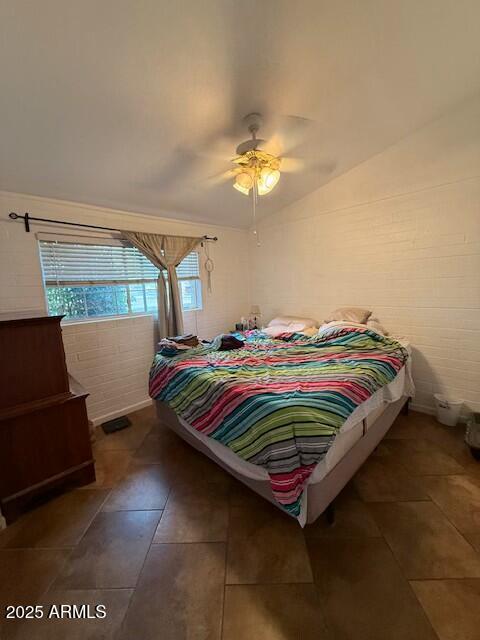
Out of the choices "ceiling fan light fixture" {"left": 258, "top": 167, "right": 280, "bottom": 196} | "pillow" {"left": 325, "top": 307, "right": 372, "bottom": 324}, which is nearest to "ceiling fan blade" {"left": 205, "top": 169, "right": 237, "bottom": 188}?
"ceiling fan light fixture" {"left": 258, "top": 167, "right": 280, "bottom": 196}

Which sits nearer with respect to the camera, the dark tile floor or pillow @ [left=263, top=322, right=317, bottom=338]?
the dark tile floor

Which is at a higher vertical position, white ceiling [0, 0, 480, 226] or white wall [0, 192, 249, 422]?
white ceiling [0, 0, 480, 226]

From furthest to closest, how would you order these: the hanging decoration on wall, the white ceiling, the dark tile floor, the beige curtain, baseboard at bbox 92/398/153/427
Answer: the hanging decoration on wall, the beige curtain, baseboard at bbox 92/398/153/427, the white ceiling, the dark tile floor

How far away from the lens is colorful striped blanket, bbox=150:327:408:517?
1.29m

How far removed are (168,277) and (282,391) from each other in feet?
6.79

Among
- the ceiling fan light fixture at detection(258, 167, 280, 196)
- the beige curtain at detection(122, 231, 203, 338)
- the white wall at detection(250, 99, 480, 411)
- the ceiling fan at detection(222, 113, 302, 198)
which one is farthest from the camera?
the beige curtain at detection(122, 231, 203, 338)

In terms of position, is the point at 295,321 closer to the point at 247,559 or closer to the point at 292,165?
the point at 292,165

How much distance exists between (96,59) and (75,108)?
0.34 meters

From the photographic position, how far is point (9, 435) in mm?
1602

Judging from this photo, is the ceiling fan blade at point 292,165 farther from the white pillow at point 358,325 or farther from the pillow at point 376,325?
the pillow at point 376,325

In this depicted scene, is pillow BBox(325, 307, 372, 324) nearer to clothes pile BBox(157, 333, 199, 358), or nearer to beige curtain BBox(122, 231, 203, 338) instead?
clothes pile BBox(157, 333, 199, 358)

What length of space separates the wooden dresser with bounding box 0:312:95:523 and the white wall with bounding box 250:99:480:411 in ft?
9.10

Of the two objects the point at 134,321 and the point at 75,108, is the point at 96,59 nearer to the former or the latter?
the point at 75,108

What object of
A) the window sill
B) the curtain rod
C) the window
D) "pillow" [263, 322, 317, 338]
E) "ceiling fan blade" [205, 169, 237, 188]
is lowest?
"pillow" [263, 322, 317, 338]
